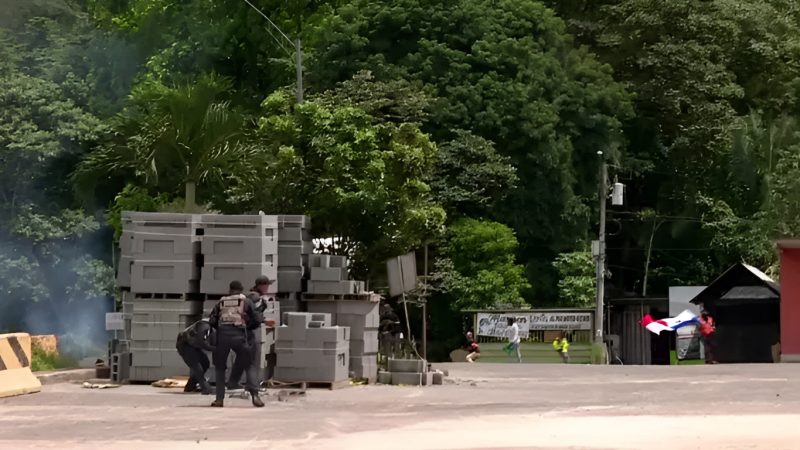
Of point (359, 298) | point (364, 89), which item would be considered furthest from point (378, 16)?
point (359, 298)

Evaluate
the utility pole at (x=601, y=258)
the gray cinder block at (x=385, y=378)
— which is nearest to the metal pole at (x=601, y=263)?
the utility pole at (x=601, y=258)

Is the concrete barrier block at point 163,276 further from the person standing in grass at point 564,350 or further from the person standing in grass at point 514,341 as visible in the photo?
the person standing in grass at point 564,350

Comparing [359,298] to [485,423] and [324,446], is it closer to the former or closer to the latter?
[485,423]

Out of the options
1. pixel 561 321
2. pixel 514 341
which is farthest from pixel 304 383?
pixel 561 321

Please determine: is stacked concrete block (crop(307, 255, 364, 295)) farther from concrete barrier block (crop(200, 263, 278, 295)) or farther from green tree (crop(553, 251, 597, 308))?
green tree (crop(553, 251, 597, 308))

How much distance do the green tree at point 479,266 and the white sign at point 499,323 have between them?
0.97m

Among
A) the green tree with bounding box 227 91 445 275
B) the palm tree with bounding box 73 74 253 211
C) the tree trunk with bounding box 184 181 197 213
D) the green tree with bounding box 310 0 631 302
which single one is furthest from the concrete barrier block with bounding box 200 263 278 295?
the green tree with bounding box 310 0 631 302

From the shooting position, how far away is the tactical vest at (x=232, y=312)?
18344 mm

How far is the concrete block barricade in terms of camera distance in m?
20.3

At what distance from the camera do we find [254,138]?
33562 millimetres

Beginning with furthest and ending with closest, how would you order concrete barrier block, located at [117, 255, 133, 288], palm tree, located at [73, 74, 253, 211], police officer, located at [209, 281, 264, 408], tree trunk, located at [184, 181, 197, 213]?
palm tree, located at [73, 74, 253, 211] < tree trunk, located at [184, 181, 197, 213] < concrete barrier block, located at [117, 255, 133, 288] < police officer, located at [209, 281, 264, 408]

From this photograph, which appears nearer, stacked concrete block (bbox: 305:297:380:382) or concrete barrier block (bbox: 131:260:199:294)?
concrete barrier block (bbox: 131:260:199:294)

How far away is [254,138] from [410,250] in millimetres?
4492

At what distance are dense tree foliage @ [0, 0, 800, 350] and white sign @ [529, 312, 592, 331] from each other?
5.93ft
